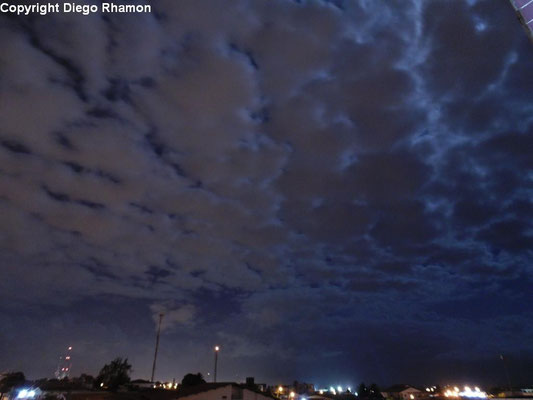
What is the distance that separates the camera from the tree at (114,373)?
2756 inches

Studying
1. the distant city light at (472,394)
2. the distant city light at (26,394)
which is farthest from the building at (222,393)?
the distant city light at (26,394)

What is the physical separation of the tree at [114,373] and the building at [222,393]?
39.3 m

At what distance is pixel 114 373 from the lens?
7400 centimetres

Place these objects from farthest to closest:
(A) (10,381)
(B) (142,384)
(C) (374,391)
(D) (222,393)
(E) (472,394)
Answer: (C) (374,391) → (B) (142,384) → (E) (472,394) → (A) (10,381) → (D) (222,393)

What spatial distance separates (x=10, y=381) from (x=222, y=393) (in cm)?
5467

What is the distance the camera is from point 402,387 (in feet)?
343

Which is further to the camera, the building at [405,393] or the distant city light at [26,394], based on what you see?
the building at [405,393]

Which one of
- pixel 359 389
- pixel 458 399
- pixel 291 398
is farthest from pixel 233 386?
pixel 359 389

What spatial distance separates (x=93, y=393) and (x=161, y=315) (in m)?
21.7

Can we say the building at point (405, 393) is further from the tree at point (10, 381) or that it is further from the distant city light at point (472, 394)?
the tree at point (10, 381)

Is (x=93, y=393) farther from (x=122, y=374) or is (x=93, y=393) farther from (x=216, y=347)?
(x=122, y=374)

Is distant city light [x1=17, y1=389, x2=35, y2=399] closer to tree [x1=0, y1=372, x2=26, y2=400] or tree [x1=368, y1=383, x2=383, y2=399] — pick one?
tree [x1=0, y1=372, x2=26, y2=400]

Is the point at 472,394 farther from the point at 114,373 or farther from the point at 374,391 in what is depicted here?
the point at 114,373

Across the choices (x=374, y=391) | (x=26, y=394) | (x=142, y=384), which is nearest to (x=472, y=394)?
(x=374, y=391)
